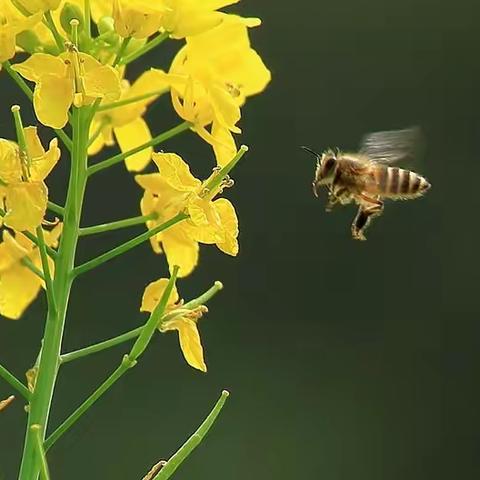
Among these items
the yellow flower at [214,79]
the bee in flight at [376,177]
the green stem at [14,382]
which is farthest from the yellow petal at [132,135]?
the green stem at [14,382]

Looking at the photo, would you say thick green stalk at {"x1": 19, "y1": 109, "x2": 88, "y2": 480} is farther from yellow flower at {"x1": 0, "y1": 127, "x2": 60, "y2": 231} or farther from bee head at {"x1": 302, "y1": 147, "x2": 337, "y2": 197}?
bee head at {"x1": 302, "y1": 147, "x2": 337, "y2": 197}

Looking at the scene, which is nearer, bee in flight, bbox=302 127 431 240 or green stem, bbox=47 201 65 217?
green stem, bbox=47 201 65 217

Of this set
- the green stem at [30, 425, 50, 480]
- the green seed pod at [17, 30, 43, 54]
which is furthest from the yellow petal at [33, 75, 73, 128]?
the green stem at [30, 425, 50, 480]

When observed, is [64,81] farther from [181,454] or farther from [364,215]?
[364,215]

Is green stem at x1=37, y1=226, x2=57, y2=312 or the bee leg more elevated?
green stem at x1=37, y1=226, x2=57, y2=312

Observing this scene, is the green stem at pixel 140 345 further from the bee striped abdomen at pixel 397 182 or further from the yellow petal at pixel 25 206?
the bee striped abdomen at pixel 397 182

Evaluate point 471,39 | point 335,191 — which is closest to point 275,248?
point 471,39

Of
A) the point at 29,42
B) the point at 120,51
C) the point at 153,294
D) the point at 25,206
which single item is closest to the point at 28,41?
the point at 29,42

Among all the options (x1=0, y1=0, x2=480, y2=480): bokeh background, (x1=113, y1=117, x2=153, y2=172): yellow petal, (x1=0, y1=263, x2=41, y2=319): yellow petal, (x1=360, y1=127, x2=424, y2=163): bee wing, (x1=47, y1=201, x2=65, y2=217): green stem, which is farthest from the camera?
(x1=0, y1=0, x2=480, y2=480): bokeh background
